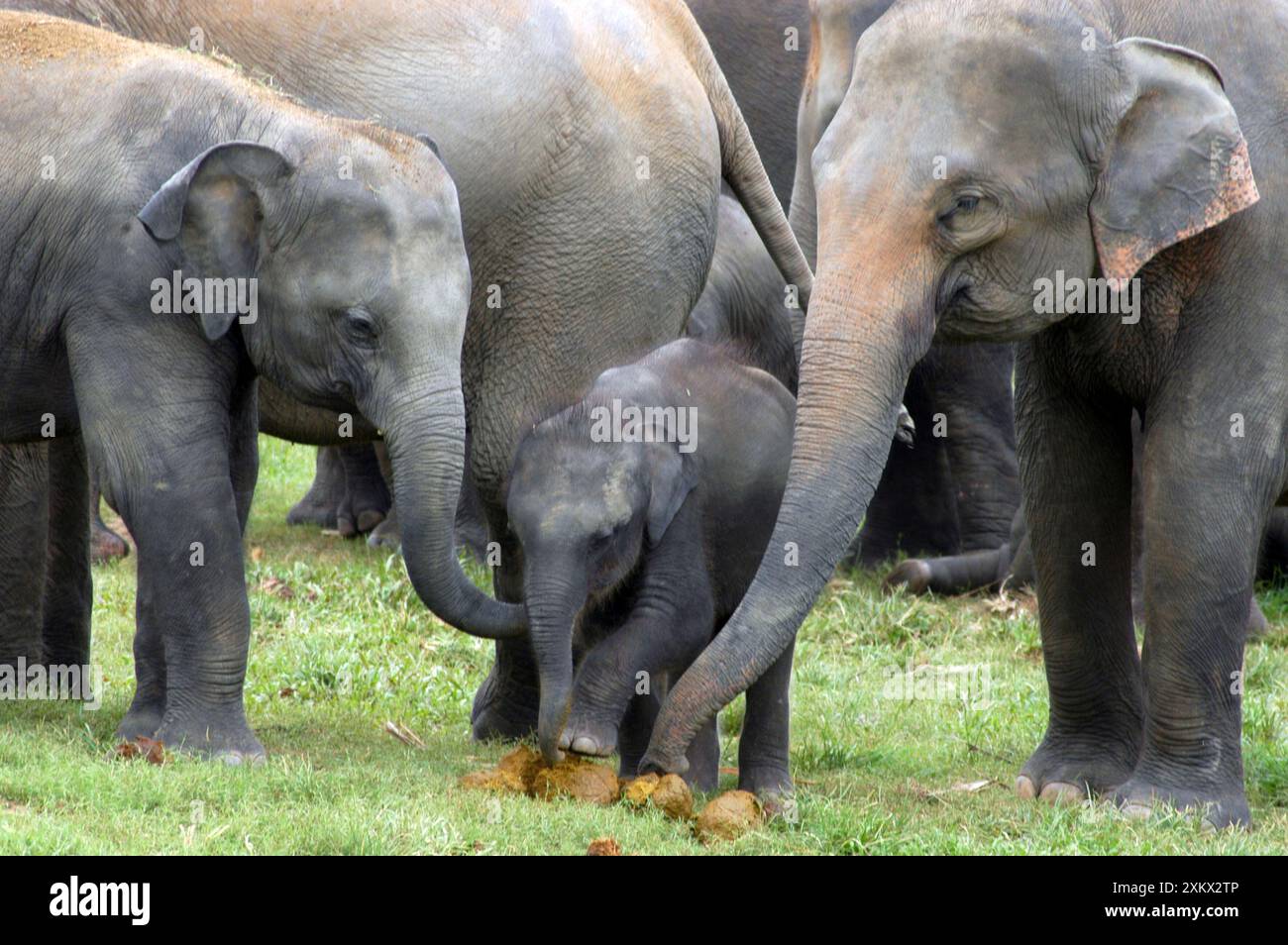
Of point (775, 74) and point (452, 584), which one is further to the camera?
point (775, 74)

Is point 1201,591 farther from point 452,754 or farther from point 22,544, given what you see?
point 22,544

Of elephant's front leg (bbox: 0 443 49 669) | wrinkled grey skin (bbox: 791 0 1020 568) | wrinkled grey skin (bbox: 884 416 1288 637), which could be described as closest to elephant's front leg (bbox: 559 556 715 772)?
elephant's front leg (bbox: 0 443 49 669)

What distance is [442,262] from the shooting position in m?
5.66

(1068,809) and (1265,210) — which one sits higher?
(1265,210)

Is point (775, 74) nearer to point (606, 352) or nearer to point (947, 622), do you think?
point (947, 622)

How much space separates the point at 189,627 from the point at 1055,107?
2493mm

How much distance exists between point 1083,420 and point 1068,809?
42.9 inches

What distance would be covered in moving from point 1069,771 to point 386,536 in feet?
15.3
